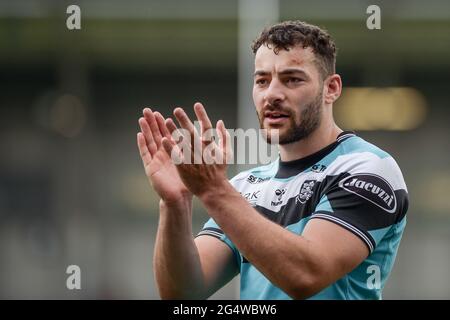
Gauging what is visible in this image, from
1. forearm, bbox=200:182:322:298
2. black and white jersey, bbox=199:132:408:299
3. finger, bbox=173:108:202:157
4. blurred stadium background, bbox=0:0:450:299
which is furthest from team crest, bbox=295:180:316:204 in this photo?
blurred stadium background, bbox=0:0:450:299

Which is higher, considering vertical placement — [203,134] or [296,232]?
[203,134]

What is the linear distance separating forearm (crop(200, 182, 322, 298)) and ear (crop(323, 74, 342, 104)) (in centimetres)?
81

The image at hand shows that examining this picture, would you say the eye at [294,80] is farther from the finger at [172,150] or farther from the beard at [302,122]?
the finger at [172,150]

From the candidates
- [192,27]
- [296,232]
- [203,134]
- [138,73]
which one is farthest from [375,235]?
[138,73]

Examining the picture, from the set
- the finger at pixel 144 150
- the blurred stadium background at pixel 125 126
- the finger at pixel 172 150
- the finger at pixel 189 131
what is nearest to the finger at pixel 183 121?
the finger at pixel 189 131

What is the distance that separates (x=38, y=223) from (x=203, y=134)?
1040 cm

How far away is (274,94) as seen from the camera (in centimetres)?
343

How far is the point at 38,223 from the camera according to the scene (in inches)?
510

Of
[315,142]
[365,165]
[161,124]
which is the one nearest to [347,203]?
[365,165]

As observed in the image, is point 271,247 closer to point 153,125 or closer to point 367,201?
point 367,201

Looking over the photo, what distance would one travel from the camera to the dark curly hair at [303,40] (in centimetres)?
351

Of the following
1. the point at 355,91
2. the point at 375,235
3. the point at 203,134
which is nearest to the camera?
the point at 203,134

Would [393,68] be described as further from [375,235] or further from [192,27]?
[375,235]

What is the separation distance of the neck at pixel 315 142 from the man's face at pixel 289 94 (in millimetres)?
34
